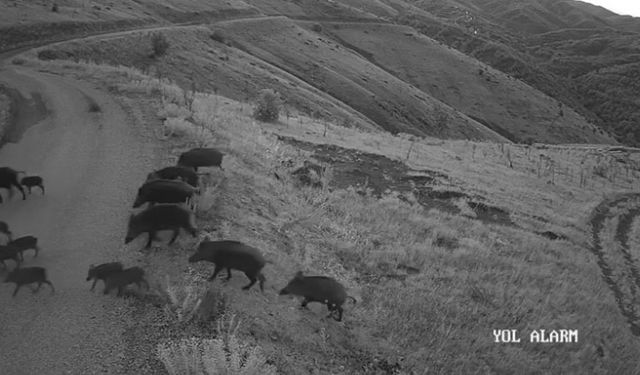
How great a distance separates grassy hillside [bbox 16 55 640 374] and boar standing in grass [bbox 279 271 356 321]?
28 cm

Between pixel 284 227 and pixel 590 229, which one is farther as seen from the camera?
pixel 590 229

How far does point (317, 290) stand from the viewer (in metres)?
7.81

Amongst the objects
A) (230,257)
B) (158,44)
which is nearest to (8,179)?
(230,257)

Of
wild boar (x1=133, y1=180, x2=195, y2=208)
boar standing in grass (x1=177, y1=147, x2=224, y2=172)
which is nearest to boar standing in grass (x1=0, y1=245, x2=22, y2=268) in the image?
wild boar (x1=133, y1=180, x2=195, y2=208)

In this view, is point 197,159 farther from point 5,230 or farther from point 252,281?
point 252,281

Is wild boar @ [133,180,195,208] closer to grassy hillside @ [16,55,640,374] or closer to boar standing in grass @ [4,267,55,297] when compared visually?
grassy hillside @ [16,55,640,374]

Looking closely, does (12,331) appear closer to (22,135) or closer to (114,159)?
(114,159)

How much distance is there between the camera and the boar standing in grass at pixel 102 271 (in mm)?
6762

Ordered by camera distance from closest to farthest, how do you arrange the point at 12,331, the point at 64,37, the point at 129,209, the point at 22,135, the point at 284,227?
1. the point at 12,331
2. the point at 129,209
3. the point at 284,227
4. the point at 22,135
5. the point at 64,37

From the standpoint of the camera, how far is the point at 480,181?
966 inches

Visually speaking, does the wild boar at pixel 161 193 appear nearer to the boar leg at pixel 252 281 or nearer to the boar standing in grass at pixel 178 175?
the boar standing in grass at pixel 178 175

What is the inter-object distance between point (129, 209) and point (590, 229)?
1954cm

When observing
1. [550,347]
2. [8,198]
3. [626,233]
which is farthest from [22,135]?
[626,233]

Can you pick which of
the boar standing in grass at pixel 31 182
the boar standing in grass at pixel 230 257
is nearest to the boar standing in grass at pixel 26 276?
the boar standing in grass at pixel 230 257
